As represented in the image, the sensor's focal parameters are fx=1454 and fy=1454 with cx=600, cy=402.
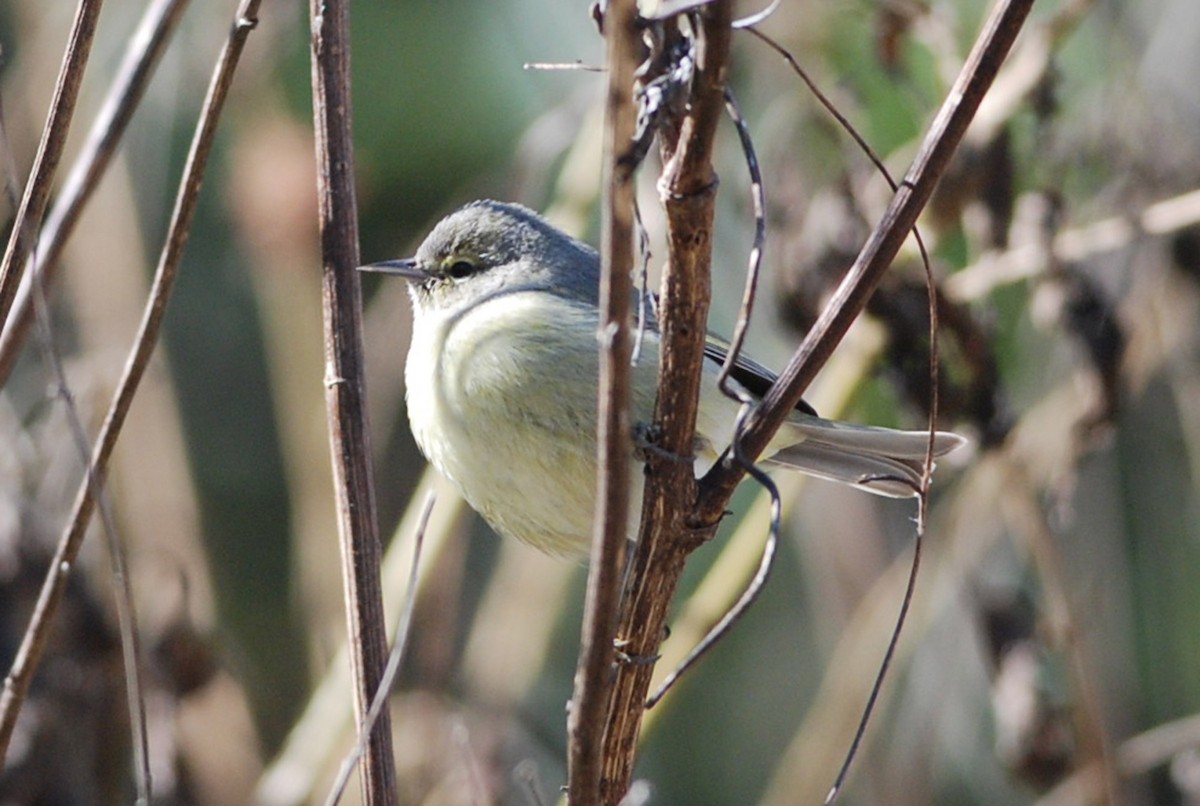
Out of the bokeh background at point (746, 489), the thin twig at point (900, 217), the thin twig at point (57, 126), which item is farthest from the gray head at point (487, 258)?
the thin twig at point (900, 217)

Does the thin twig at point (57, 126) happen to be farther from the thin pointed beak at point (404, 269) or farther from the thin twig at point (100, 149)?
the thin pointed beak at point (404, 269)

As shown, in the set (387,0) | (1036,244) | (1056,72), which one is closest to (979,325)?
(1036,244)

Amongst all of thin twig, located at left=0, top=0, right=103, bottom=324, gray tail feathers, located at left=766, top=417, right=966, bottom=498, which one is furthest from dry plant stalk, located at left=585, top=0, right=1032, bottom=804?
gray tail feathers, located at left=766, top=417, right=966, bottom=498

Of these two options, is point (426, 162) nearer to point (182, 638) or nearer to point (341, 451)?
point (182, 638)

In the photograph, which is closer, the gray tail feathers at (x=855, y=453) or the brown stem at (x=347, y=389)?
the brown stem at (x=347, y=389)

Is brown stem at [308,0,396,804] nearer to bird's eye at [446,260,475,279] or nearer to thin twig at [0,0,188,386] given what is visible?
thin twig at [0,0,188,386]

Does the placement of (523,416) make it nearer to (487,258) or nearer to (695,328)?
(487,258)
